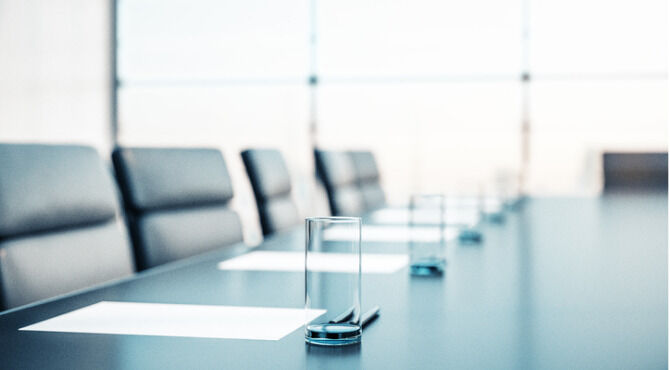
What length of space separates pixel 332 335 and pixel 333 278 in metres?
0.12

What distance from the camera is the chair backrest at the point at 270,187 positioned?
8.92ft

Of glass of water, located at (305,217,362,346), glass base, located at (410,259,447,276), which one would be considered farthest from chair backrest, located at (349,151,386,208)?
glass of water, located at (305,217,362,346)

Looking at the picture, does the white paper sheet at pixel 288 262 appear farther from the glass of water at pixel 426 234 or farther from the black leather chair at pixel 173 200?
the black leather chair at pixel 173 200

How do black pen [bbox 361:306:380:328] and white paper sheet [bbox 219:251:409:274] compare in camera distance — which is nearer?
black pen [bbox 361:306:380:328]

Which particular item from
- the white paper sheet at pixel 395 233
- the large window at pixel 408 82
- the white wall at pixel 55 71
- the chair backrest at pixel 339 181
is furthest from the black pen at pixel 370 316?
the white wall at pixel 55 71

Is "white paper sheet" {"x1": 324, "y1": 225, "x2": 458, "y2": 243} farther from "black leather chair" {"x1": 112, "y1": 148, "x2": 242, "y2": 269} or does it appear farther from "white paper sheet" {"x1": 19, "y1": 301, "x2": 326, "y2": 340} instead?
"black leather chair" {"x1": 112, "y1": 148, "x2": 242, "y2": 269}

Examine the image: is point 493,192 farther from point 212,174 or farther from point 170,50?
point 170,50

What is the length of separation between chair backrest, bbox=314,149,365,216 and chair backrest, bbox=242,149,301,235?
268mm

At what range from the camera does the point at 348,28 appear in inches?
280

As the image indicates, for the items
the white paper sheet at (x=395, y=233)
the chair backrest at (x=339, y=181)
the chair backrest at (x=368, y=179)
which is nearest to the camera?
the white paper sheet at (x=395, y=233)

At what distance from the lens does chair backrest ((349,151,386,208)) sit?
13.0 feet

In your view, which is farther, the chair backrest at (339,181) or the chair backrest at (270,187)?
the chair backrest at (339,181)

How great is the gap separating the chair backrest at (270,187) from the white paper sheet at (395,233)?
50 centimetres

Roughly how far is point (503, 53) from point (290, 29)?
2.05 m
